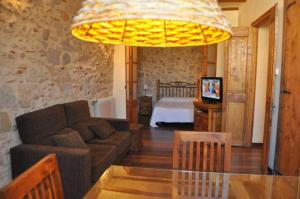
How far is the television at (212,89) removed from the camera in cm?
449

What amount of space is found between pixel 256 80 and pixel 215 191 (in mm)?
3318

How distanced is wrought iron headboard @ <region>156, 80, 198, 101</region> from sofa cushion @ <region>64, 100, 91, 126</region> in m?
4.37

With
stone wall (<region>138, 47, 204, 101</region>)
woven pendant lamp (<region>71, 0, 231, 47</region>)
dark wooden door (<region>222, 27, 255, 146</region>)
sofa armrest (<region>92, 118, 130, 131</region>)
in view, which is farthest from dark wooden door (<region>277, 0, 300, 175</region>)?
stone wall (<region>138, 47, 204, 101</region>)

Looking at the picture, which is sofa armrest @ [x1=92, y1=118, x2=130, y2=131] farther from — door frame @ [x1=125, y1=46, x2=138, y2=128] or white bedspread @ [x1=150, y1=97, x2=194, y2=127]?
white bedspread @ [x1=150, y1=97, x2=194, y2=127]

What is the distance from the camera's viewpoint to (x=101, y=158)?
2.59m

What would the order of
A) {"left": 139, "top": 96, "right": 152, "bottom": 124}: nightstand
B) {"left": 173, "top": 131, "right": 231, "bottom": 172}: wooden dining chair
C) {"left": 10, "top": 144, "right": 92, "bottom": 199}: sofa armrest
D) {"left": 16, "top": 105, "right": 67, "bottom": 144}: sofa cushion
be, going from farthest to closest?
{"left": 139, "top": 96, "right": 152, "bottom": 124}: nightstand < {"left": 16, "top": 105, "right": 67, "bottom": 144}: sofa cushion < {"left": 10, "top": 144, "right": 92, "bottom": 199}: sofa armrest < {"left": 173, "top": 131, "right": 231, "bottom": 172}: wooden dining chair

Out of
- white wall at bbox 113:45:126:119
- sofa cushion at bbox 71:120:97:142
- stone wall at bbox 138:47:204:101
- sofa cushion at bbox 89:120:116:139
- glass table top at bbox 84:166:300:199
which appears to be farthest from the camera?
stone wall at bbox 138:47:204:101

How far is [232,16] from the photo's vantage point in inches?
189

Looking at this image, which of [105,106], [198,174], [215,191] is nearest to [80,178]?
[198,174]

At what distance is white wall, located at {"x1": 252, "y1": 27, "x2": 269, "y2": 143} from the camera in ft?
13.7

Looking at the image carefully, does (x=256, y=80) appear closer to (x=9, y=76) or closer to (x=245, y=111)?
(x=245, y=111)

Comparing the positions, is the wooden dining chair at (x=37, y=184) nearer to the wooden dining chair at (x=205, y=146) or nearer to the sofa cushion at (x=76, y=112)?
the wooden dining chair at (x=205, y=146)

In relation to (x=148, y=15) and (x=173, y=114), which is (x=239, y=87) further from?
(x=148, y=15)

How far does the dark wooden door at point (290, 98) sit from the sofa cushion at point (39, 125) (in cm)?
244
